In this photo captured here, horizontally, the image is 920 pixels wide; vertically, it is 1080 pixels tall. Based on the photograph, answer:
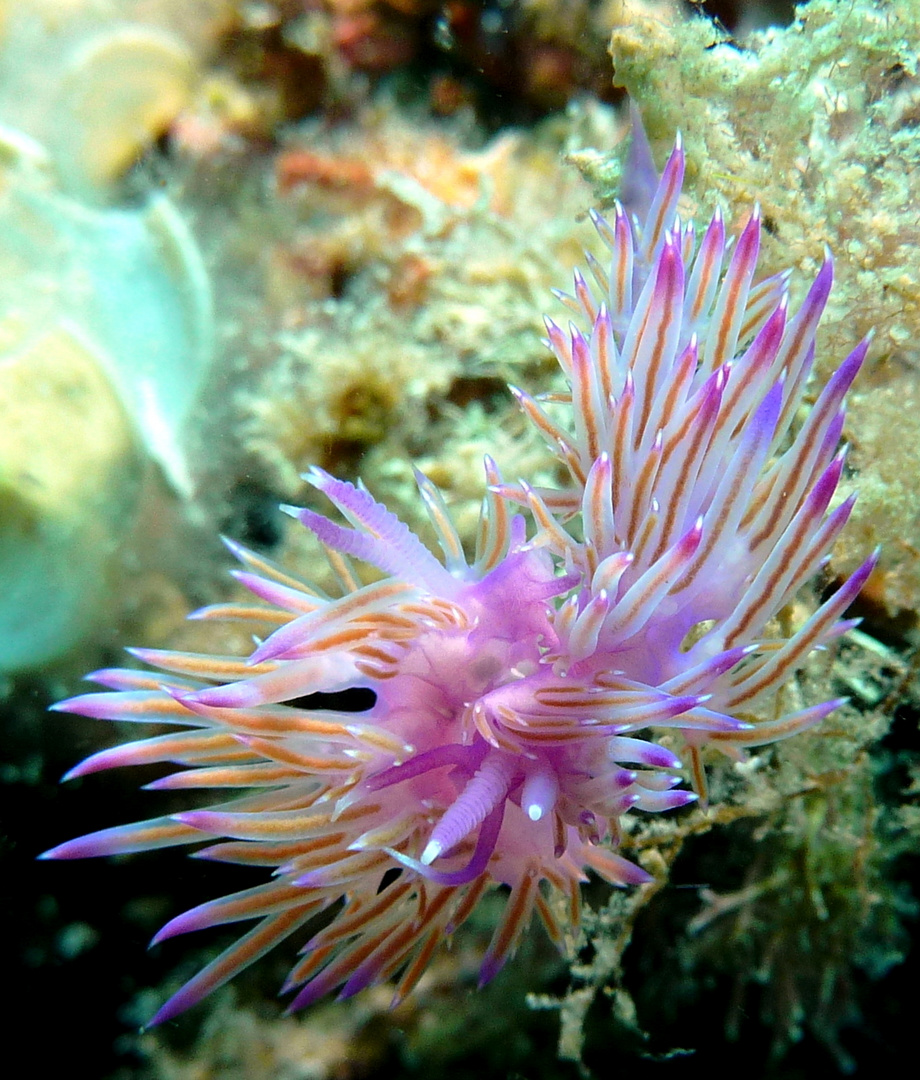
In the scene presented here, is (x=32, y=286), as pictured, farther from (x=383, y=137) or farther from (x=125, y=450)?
(x=383, y=137)

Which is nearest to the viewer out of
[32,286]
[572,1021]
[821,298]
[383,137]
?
[821,298]

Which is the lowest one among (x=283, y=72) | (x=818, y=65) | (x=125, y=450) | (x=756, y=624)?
(x=756, y=624)

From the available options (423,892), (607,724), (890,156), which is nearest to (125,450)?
(423,892)

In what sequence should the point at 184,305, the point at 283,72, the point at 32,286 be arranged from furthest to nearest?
1. the point at 283,72
2. the point at 184,305
3. the point at 32,286

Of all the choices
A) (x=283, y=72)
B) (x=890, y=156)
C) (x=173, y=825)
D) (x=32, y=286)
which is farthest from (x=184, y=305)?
(x=890, y=156)

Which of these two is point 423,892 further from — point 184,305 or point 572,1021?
point 184,305

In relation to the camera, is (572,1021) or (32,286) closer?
(572,1021)

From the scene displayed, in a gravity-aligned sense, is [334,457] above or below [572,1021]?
above
